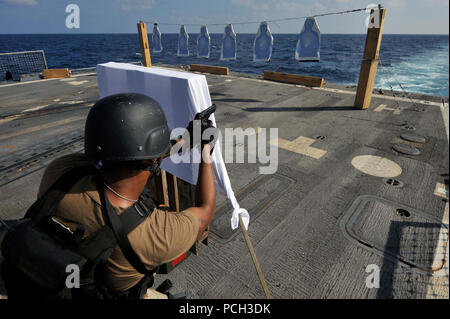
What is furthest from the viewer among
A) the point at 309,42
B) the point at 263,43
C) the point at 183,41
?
the point at 183,41

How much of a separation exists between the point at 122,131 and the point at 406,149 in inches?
417

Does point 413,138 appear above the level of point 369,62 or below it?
below

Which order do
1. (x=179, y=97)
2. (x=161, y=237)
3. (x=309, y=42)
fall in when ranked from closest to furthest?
(x=161, y=237), (x=179, y=97), (x=309, y=42)

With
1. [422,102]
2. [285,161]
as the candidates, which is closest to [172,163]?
[285,161]

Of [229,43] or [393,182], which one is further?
[229,43]

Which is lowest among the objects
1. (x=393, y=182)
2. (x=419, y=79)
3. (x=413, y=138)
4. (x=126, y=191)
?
(x=393, y=182)

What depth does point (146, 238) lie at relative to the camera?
1837 millimetres

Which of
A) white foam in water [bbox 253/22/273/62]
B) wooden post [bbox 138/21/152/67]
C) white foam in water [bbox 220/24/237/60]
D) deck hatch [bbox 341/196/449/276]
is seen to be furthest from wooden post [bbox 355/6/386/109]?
wooden post [bbox 138/21/152/67]

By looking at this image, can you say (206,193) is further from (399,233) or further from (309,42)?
(309,42)

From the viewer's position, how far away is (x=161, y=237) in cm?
189

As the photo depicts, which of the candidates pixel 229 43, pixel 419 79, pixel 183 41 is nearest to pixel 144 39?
pixel 183 41

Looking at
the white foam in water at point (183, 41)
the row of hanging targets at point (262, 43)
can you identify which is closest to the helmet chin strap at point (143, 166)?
the row of hanging targets at point (262, 43)

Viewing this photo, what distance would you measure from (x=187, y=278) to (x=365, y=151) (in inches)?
321
